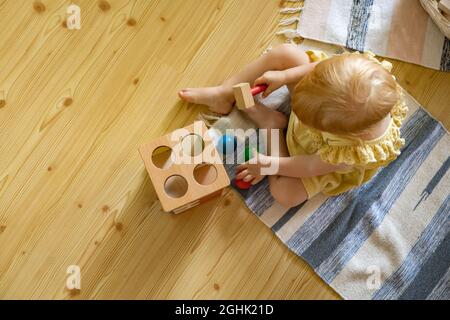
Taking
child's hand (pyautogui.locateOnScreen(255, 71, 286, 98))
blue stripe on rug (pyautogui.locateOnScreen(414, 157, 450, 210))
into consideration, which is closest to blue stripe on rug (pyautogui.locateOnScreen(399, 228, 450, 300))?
blue stripe on rug (pyautogui.locateOnScreen(414, 157, 450, 210))

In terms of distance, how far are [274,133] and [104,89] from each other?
412mm

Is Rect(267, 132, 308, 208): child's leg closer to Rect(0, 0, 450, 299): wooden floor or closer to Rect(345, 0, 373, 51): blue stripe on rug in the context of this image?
Rect(0, 0, 450, 299): wooden floor

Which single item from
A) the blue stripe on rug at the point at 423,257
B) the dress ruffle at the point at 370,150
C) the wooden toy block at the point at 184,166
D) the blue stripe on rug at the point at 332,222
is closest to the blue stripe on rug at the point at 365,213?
the blue stripe on rug at the point at 332,222

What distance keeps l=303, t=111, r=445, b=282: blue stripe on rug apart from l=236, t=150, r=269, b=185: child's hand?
0.21 metres

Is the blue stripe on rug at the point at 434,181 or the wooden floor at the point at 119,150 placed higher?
the wooden floor at the point at 119,150

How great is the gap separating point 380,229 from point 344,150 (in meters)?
0.30

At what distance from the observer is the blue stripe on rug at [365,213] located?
3.49ft

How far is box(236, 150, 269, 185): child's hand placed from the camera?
100 cm

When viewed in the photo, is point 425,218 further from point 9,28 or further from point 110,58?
point 9,28

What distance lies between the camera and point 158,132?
3.58 feet

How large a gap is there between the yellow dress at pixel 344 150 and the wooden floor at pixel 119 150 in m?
0.17

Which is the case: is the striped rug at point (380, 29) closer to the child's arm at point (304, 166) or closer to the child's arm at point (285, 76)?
the child's arm at point (285, 76)

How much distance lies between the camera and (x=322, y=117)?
75cm
